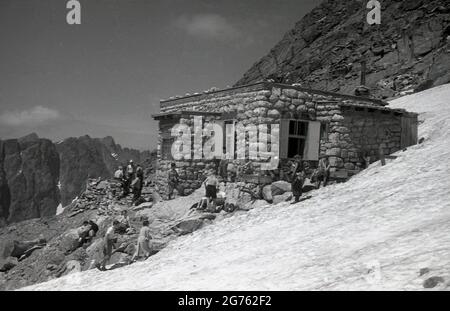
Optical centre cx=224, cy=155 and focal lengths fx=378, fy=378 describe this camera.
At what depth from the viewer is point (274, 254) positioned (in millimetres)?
8125

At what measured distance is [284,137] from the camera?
14867mm

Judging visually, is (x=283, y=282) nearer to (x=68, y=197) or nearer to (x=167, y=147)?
(x=167, y=147)

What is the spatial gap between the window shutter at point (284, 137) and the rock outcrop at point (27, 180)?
5798 cm

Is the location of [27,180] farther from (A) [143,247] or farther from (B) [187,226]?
(A) [143,247]

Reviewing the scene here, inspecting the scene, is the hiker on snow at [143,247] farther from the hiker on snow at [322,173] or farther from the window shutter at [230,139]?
the hiker on snow at [322,173]

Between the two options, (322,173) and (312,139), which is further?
(312,139)

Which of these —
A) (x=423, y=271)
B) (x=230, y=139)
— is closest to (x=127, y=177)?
(x=230, y=139)

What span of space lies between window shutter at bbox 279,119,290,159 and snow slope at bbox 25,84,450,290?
222 centimetres

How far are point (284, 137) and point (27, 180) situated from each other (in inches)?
2418

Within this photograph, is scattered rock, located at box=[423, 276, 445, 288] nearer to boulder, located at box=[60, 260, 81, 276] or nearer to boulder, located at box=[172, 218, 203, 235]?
boulder, located at box=[172, 218, 203, 235]

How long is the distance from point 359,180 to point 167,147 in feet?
28.4

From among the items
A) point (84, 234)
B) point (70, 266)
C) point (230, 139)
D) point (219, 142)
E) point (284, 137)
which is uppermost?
point (284, 137)
